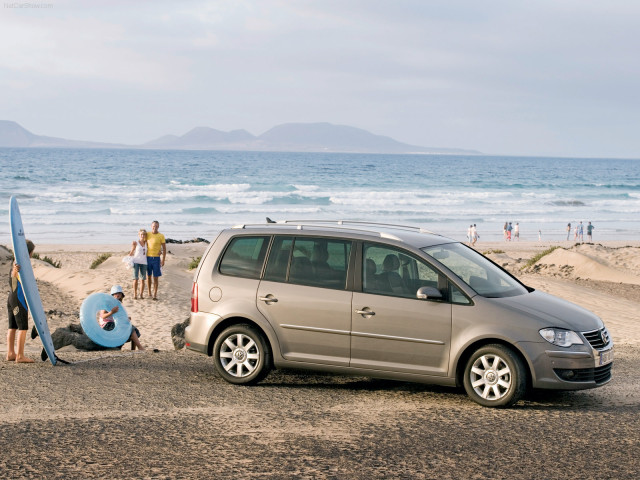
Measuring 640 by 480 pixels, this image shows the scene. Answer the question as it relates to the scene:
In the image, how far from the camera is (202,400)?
26.7ft

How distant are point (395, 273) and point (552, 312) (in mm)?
1560

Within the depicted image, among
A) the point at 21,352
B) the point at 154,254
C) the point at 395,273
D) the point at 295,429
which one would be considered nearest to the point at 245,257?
the point at 395,273

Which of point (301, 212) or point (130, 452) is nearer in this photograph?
point (130, 452)

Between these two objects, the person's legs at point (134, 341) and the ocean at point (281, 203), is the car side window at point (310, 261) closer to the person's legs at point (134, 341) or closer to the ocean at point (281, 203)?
the person's legs at point (134, 341)

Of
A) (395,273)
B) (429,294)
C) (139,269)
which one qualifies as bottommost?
(139,269)

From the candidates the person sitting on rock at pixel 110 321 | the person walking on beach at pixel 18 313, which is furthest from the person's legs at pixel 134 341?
the person walking on beach at pixel 18 313

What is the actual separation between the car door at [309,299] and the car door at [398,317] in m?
0.17

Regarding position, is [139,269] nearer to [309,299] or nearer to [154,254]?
[154,254]

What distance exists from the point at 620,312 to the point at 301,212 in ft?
137

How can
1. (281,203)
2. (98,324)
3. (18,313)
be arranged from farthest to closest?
(281,203), (98,324), (18,313)

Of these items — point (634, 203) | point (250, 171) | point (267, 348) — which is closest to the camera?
point (267, 348)

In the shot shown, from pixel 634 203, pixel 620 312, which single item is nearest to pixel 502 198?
pixel 634 203

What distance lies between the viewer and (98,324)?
41.7 feet

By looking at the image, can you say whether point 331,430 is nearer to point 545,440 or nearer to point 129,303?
point 545,440
